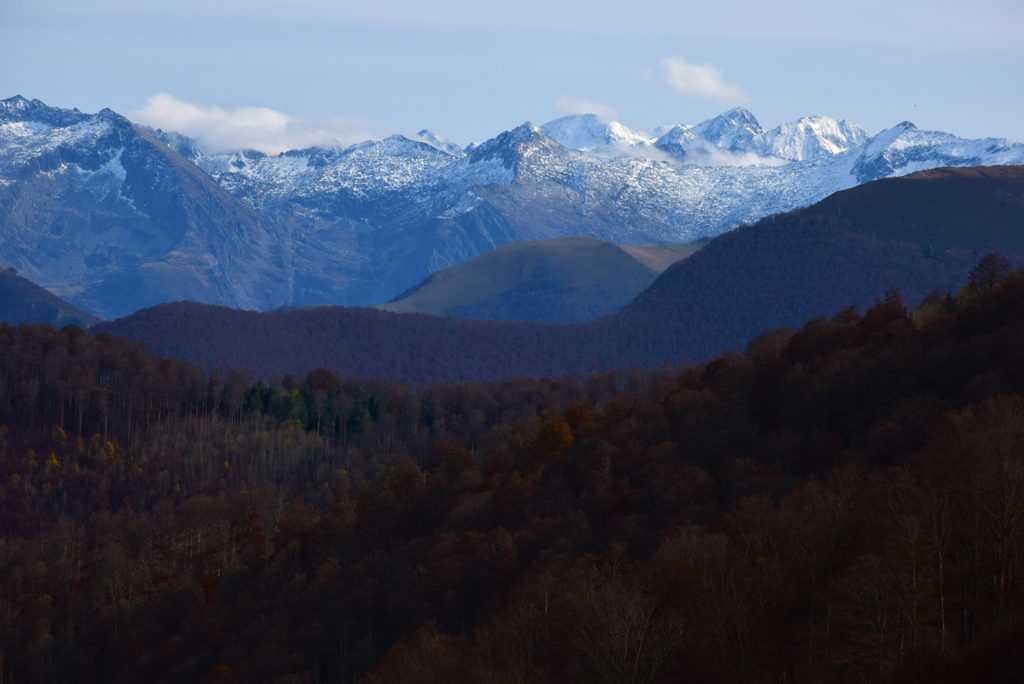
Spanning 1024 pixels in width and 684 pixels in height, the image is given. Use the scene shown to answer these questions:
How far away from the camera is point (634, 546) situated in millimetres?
90062

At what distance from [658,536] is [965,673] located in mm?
48968

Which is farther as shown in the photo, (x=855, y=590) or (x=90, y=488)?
(x=90, y=488)

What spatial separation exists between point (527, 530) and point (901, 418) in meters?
34.6

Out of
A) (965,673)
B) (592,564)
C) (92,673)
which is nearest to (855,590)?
(965,673)

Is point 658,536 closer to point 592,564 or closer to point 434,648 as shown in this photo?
→ point 592,564

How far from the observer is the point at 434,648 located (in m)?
61.2

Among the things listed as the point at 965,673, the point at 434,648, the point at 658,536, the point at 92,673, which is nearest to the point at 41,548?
the point at 92,673

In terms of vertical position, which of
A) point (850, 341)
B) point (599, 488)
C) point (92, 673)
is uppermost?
point (850, 341)

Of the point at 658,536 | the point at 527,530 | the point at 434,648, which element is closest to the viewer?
the point at 434,648

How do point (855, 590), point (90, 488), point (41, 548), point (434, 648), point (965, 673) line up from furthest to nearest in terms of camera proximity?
point (90, 488), point (41, 548), point (434, 648), point (855, 590), point (965, 673)

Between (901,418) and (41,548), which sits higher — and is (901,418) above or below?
above

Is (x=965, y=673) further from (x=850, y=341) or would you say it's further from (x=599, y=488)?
(x=850, y=341)

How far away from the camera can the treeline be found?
5331 cm

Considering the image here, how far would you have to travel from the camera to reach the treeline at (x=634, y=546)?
53.3 m
